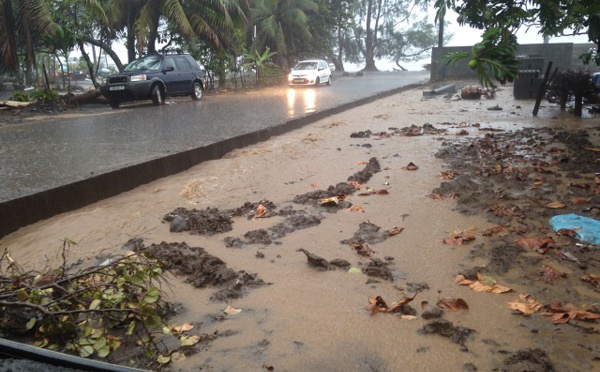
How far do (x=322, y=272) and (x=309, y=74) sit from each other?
23.6 meters

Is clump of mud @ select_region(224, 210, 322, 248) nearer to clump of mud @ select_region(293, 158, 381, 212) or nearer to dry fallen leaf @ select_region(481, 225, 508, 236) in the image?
clump of mud @ select_region(293, 158, 381, 212)

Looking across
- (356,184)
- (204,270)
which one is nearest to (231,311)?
(204,270)

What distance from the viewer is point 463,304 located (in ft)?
10.6

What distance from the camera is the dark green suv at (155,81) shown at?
51.7 ft

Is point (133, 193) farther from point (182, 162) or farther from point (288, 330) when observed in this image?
point (288, 330)

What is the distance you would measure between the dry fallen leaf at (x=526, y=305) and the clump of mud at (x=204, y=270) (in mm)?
1776

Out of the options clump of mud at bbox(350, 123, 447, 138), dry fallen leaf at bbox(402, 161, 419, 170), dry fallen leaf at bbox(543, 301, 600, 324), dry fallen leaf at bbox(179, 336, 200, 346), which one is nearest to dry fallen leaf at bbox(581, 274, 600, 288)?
dry fallen leaf at bbox(543, 301, 600, 324)

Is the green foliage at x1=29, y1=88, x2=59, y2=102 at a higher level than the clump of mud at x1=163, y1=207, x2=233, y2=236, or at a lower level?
higher

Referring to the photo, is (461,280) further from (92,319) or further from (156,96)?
(156,96)

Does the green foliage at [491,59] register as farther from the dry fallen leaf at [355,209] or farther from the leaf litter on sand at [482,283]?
the dry fallen leaf at [355,209]

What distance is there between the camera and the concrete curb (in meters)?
5.04

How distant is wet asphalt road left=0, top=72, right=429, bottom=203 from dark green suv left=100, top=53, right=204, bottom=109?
156cm

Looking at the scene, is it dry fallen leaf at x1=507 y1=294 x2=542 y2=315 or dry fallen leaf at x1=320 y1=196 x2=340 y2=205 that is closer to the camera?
dry fallen leaf at x1=507 y1=294 x2=542 y2=315

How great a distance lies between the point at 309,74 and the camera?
2647cm
